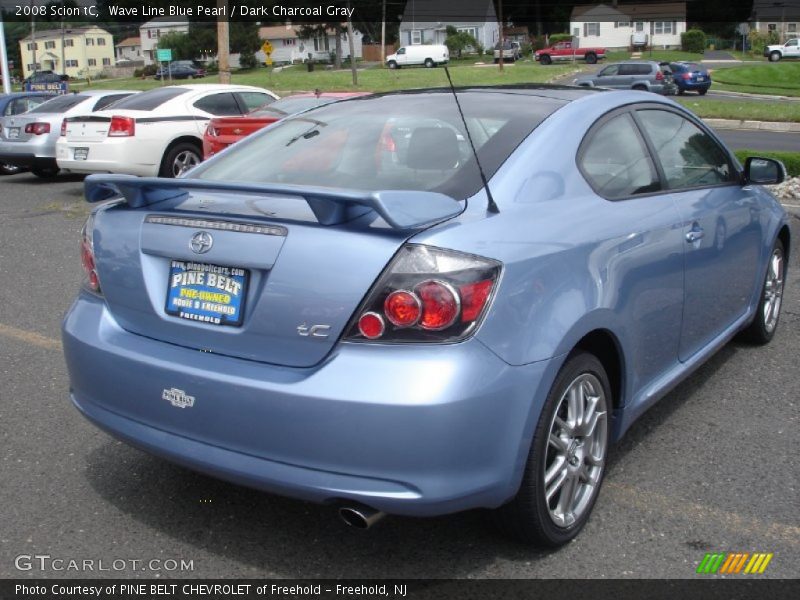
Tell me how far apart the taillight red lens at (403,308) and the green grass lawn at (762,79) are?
3888cm

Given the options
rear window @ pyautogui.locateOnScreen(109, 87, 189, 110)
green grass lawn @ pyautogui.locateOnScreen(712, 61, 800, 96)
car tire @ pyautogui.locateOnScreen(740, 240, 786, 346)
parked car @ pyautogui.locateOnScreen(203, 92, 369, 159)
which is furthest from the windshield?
green grass lawn @ pyautogui.locateOnScreen(712, 61, 800, 96)

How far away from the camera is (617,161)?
3.63 meters

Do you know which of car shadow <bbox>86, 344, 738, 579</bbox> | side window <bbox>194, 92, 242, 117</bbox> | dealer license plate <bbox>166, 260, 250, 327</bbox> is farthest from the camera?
side window <bbox>194, 92, 242, 117</bbox>

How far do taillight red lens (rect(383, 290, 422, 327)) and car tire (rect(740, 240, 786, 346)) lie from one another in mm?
3137

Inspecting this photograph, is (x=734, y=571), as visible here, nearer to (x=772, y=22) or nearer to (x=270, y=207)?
(x=270, y=207)

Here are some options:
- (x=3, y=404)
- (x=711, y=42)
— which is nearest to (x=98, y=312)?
(x=3, y=404)

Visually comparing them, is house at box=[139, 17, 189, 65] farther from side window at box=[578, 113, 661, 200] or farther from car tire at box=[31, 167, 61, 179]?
side window at box=[578, 113, 661, 200]

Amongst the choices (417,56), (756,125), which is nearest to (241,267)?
(756,125)

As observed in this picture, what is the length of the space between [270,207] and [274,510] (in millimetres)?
1207

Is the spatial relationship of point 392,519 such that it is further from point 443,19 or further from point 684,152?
point 443,19

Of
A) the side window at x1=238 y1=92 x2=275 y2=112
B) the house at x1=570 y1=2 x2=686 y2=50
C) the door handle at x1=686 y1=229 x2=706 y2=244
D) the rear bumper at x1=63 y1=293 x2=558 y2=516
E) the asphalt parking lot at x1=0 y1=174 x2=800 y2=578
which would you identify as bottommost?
the asphalt parking lot at x1=0 y1=174 x2=800 y2=578

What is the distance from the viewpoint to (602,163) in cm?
352

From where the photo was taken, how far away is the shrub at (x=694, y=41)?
7625cm

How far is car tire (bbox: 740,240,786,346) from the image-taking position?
5121mm
